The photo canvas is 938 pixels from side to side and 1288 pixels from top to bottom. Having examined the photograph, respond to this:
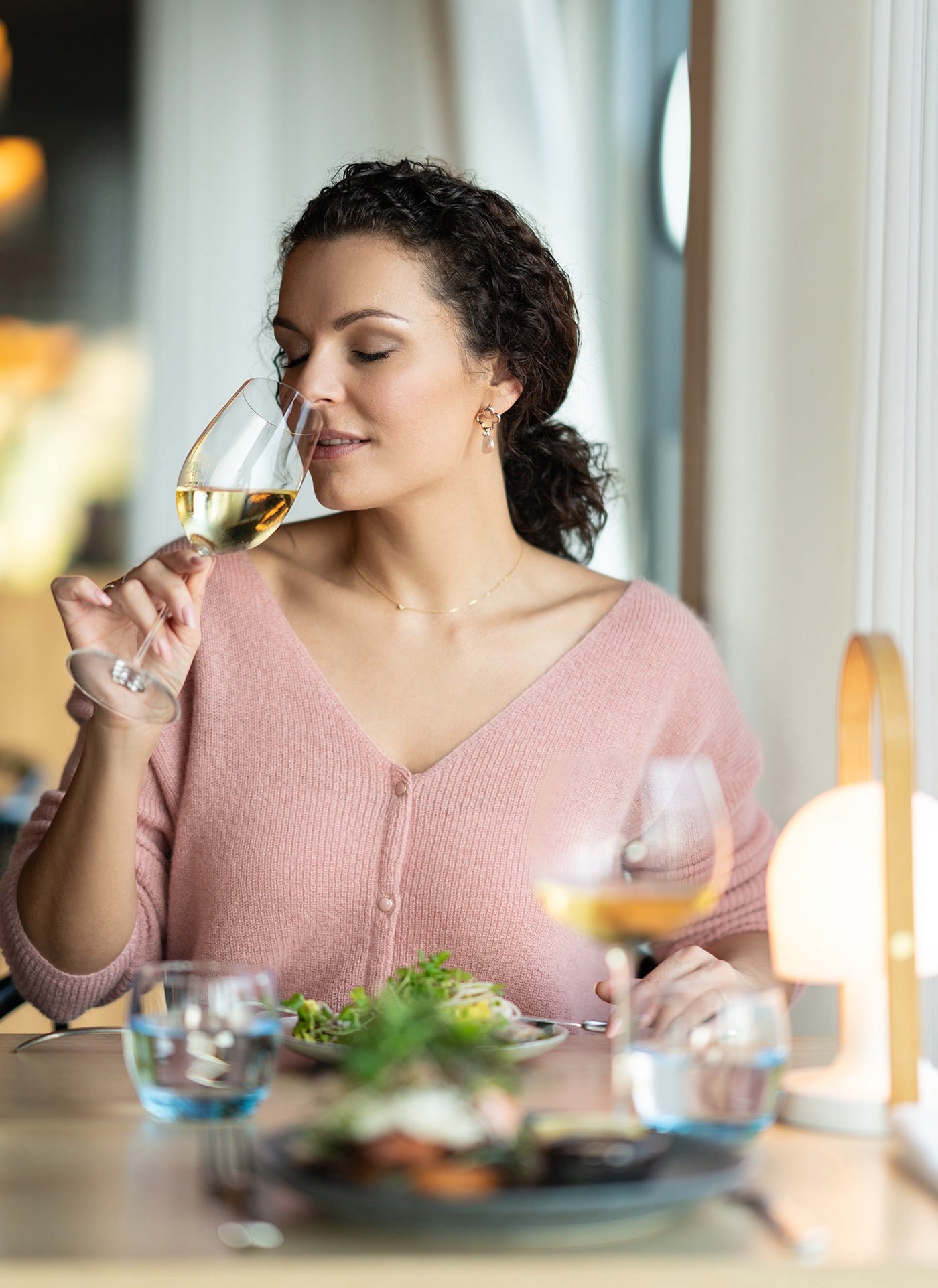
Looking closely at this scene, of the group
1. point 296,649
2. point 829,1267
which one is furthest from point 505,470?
point 829,1267

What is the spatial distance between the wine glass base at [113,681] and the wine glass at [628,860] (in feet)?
1.51

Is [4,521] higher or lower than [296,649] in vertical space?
higher

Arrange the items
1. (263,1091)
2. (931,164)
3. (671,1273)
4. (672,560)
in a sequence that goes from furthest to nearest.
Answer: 1. (672,560)
2. (931,164)
3. (263,1091)
4. (671,1273)

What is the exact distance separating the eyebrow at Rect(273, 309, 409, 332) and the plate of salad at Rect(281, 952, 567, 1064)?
753 millimetres

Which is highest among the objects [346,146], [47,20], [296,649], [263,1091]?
[47,20]

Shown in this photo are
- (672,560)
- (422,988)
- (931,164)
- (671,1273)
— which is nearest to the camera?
(671,1273)

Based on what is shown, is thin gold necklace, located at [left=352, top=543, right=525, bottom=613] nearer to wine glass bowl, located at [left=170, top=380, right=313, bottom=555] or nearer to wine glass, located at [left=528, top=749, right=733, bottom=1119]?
wine glass bowl, located at [left=170, top=380, right=313, bottom=555]

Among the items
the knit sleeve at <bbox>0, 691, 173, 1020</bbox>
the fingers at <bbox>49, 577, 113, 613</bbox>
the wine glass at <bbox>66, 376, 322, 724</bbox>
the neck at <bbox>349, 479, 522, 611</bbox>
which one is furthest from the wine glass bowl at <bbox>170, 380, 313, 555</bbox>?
the neck at <bbox>349, 479, 522, 611</bbox>

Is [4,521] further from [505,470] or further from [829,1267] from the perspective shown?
[829,1267]

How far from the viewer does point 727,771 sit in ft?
5.92

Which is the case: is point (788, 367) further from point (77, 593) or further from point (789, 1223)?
point (789, 1223)

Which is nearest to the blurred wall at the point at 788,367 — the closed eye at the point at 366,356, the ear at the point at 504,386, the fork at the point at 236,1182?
the ear at the point at 504,386

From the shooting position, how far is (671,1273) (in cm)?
73

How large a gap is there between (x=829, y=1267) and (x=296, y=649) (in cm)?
114
